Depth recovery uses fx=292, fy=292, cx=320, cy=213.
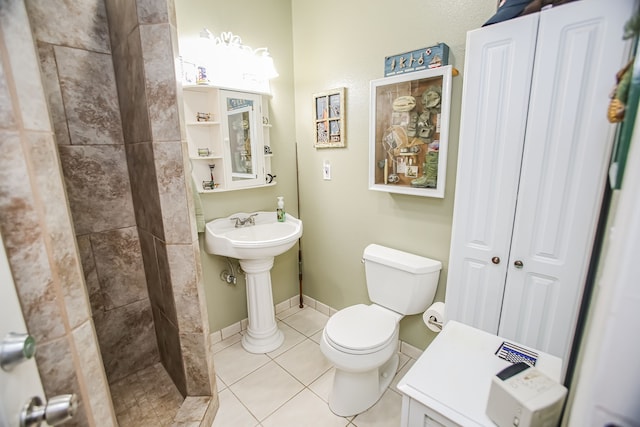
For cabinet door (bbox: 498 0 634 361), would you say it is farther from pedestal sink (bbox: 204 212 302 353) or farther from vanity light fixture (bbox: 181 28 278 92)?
vanity light fixture (bbox: 181 28 278 92)

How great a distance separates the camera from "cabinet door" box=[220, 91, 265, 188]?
6.81ft

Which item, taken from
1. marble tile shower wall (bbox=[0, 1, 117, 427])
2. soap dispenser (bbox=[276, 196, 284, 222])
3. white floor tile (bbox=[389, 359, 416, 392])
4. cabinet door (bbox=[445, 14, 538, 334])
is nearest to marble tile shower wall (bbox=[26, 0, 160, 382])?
marble tile shower wall (bbox=[0, 1, 117, 427])

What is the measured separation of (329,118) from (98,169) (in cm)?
155

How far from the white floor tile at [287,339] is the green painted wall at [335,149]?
1.04 ft

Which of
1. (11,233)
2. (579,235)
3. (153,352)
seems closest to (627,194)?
(579,235)

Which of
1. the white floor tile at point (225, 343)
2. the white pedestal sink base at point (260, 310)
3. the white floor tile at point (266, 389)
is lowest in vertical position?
the white floor tile at point (266, 389)

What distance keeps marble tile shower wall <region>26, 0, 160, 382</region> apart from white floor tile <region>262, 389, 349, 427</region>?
93cm

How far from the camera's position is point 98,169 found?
1586mm

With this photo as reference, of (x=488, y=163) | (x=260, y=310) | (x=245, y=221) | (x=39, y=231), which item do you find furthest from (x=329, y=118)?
(x=39, y=231)

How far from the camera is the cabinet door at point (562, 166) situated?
3.29 feet

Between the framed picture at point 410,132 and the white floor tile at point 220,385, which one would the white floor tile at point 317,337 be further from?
the framed picture at point 410,132

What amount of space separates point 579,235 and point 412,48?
4.44 feet

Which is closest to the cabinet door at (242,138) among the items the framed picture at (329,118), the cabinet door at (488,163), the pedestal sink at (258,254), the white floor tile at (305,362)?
the pedestal sink at (258,254)

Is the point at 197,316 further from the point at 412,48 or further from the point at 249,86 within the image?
the point at 412,48
